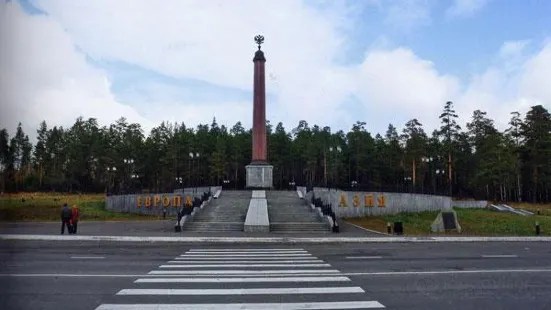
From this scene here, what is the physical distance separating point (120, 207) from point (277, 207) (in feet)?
67.3

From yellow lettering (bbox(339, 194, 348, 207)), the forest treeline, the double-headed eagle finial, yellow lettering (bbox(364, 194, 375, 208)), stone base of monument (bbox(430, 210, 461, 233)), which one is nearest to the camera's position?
stone base of monument (bbox(430, 210, 461, 233))

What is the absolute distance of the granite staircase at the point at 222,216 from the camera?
91.1 feet

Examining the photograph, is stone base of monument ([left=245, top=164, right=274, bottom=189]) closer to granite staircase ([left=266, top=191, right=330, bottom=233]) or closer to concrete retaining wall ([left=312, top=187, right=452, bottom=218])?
concrete retaining wall ([left=312, top=187, right=452, bottom=218])

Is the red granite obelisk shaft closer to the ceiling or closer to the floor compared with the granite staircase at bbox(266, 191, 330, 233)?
closer to the ceiling

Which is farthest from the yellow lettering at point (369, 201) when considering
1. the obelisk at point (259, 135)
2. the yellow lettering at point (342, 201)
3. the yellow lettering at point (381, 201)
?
the obelisk at point (259, 135)

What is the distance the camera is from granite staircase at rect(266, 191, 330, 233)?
27705 millimetres

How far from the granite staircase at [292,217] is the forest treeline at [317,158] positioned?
45.4m

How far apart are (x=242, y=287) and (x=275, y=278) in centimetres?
144

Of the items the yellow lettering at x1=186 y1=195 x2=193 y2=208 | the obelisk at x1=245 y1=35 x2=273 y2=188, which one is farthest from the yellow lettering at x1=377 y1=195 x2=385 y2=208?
the yellow lettering at x1=186 y1=195 x2=193 y2=208

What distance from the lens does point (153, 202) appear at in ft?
139

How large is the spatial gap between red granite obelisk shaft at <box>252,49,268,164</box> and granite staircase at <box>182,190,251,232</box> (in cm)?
1043

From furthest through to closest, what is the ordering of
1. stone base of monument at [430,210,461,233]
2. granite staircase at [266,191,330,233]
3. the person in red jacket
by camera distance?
1. stone base of monument at [430,210,461,233]
2. granite staircase at [266,191,330,233]
3. the person in red jacket

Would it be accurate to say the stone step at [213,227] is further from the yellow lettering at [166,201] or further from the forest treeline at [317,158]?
the forest treeline at [317,158]

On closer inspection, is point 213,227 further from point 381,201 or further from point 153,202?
point 381,201
